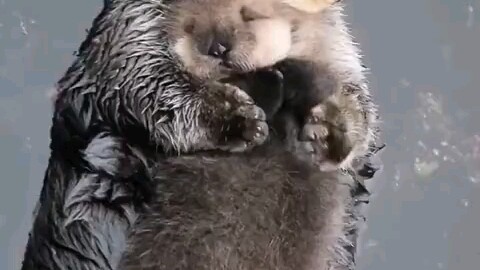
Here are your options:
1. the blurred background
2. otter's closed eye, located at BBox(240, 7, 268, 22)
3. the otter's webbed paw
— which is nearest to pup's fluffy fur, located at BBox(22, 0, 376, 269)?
the otter's webbed paw

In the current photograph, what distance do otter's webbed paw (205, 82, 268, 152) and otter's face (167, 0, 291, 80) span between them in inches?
2.0

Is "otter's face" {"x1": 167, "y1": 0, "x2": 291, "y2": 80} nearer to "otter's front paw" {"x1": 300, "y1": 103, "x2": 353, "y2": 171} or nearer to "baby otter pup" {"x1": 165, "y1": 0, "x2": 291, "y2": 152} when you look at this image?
"baby otter pup" {"x1": 165, "y1": 0, "x2": 291, "y2": 152}

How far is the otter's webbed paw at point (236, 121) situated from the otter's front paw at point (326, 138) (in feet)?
0.27

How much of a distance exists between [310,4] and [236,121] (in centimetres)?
25

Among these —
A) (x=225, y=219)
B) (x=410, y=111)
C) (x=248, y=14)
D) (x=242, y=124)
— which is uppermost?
(x=248, y=14)

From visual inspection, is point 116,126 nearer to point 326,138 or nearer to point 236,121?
point 236,121

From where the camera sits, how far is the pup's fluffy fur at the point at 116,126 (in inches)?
48.9

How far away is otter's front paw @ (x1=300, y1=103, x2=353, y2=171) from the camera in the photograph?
1.28 meters

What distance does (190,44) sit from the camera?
1267mm

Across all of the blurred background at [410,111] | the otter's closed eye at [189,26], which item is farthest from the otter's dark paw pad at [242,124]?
the blurred background at [410,111]

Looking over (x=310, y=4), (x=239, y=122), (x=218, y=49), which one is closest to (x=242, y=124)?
(x=239, y=122)

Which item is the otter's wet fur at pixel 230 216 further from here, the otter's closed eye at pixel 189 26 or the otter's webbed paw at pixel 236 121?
the otter's closed eye at pixel 189 26

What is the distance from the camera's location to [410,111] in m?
3.45

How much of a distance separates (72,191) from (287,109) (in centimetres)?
36
